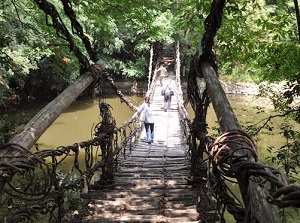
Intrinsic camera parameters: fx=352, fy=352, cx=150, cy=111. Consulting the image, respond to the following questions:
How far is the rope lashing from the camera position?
121cm

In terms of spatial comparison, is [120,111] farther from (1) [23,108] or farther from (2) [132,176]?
(2) [132,176]

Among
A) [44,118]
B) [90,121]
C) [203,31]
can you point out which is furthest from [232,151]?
[90,121]

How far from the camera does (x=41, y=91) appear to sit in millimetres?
16375

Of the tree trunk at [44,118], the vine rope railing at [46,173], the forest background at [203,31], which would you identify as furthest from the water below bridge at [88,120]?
the tree trunk at [44,118]

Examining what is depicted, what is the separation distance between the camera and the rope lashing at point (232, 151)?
3.95 feet

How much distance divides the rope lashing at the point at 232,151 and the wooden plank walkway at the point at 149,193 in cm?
129

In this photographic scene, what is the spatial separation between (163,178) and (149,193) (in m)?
0.68

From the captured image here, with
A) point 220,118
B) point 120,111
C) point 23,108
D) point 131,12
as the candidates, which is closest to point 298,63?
point 131,12

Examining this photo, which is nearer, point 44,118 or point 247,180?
point 247,180

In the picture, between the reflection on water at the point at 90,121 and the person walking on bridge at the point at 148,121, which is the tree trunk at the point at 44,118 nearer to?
the person walking on bridge at the point at 148,121

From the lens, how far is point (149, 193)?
335 centimetres

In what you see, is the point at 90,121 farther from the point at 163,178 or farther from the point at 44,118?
the point at 44,118

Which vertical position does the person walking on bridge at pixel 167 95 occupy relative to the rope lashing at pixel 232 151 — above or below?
below

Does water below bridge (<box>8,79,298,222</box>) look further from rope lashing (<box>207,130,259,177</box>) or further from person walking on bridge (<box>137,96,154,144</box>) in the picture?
rope lashing (<box>207,130,259,177</box>)
